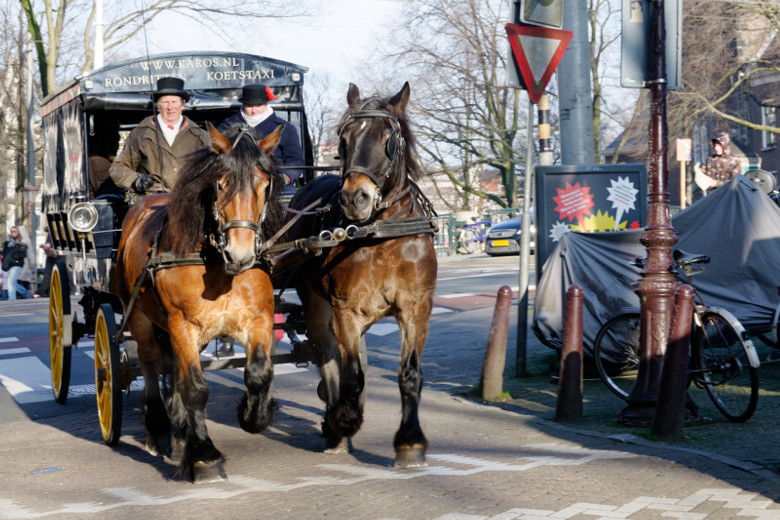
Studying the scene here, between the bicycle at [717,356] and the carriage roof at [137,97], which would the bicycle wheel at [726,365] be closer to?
the bicycle at [717,356]

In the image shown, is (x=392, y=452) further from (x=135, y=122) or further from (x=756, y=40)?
(x=756, y=40)

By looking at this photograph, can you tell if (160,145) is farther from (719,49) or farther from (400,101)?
(719,49)

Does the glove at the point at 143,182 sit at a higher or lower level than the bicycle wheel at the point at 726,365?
higher

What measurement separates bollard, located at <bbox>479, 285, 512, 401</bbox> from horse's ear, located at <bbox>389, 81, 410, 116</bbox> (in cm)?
267

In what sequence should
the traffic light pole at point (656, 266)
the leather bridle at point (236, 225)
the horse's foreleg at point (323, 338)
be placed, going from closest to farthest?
the leather bridle at point (236, 225) < the traffic light pole at point (656, 266) < the horse's foreleg at point (323, 338)

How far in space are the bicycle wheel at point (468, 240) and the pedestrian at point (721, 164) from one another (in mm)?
21431

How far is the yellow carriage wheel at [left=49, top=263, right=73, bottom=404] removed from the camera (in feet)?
27.8

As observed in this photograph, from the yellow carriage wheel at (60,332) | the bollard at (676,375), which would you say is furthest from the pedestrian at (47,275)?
the bollard at (676,375)

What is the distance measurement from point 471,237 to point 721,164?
21.8 meters

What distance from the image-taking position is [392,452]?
6398mm

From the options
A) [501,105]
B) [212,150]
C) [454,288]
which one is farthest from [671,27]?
[501,105]

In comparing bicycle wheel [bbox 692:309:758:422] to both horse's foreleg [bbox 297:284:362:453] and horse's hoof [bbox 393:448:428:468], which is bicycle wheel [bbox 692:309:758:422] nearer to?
horse's hoof [bbox 393:448:428:468]

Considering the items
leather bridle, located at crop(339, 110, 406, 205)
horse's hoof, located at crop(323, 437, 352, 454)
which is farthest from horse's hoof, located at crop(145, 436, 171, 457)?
leather bridle, located at crop(339, 110, 406, 205)

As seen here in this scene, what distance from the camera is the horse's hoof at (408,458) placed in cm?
582
